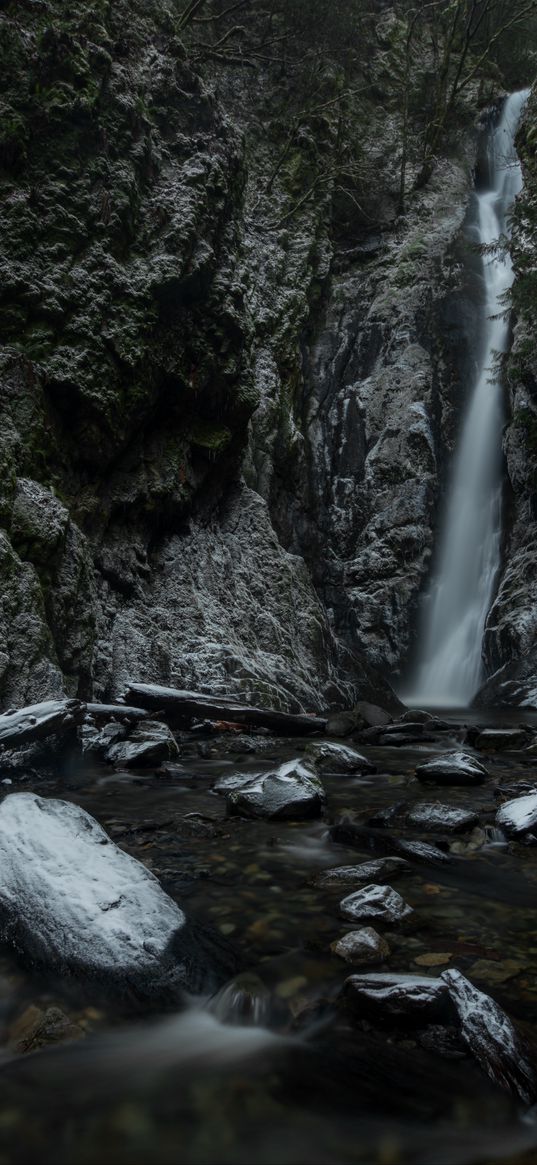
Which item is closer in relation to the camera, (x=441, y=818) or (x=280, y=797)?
(x=441, y=818)

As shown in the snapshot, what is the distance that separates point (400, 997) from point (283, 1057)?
0.35 metres

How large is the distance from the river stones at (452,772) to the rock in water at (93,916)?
3064 mm

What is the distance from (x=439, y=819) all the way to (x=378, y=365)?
16.9 m

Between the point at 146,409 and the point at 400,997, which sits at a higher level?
the point at 146,409

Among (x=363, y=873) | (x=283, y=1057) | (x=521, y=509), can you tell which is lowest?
(x=283, y=1057)

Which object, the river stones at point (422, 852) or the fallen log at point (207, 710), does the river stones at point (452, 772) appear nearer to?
the river stones at point (422, 852)

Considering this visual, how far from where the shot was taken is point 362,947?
2.22m

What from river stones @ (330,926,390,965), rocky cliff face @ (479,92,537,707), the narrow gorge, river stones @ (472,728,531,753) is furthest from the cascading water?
river stones @ (330,926,390,965)

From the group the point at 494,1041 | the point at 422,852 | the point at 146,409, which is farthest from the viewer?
the point at 146,409

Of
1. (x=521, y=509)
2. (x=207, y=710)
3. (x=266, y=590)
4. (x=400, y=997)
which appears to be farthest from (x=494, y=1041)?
(x=521, y=509)

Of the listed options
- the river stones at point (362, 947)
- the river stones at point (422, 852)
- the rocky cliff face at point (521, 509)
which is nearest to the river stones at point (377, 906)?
the river stones at point (362, 947)

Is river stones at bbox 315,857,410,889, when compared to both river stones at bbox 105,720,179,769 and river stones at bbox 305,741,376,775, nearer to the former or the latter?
river stones at bbox 305,741,376,775

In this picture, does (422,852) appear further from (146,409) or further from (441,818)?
(146,409)

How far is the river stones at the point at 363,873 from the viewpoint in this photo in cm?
287
